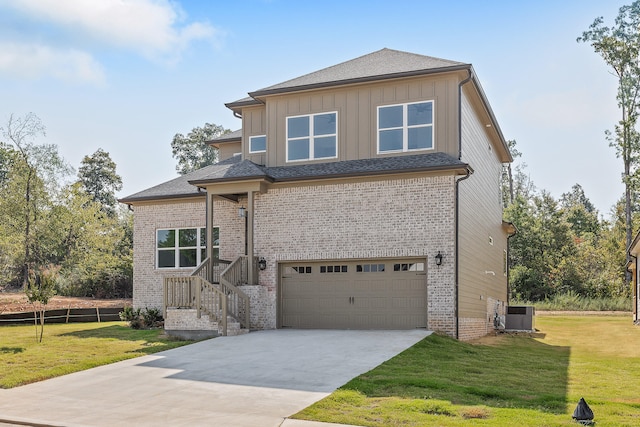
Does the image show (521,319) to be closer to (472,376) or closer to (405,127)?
(405,127)

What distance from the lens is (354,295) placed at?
61.6ft

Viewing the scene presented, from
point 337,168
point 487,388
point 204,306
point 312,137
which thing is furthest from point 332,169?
point 487,388

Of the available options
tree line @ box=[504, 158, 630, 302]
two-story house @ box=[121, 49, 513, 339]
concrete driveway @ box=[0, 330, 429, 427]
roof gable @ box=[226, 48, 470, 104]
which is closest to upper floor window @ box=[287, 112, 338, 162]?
two-story house @ box=[121, 49, 513, 339]

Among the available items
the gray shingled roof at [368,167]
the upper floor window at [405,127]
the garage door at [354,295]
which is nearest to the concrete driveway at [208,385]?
the garage door at [354,295]

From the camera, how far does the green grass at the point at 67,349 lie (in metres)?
12.9

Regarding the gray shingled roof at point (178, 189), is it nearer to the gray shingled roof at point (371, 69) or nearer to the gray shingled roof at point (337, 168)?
the gray shingled roof at point (337, 168)

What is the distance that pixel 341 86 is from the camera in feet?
64.9

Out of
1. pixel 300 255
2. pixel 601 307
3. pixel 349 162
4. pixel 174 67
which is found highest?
pixel 174 67

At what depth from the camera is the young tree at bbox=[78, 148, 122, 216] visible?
68375 millimetres

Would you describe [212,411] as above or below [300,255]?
below

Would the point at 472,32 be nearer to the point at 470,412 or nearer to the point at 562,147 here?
the point at 470,412

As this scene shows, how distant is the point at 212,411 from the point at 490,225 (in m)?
17.8

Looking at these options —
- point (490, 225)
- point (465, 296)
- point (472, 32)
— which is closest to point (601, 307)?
point (490, 225)

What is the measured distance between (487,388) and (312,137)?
11528 millimetres
